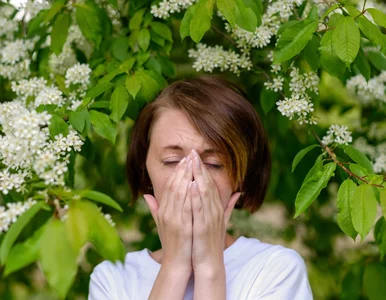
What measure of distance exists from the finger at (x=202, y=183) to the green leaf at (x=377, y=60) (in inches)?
46.5

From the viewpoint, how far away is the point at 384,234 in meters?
1.94

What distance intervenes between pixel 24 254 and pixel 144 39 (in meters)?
1.30

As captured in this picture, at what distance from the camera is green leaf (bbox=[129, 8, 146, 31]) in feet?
8.02

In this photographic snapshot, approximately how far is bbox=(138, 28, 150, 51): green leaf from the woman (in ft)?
0.74

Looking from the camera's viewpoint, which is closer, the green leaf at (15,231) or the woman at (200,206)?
the green leaf at (15,231)

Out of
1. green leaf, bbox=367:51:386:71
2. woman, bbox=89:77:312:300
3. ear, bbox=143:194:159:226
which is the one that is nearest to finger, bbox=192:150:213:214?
woman, bbox=89:77:312:300

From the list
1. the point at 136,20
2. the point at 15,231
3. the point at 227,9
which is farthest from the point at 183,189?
the point at 136,20

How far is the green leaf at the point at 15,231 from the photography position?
4.13ft

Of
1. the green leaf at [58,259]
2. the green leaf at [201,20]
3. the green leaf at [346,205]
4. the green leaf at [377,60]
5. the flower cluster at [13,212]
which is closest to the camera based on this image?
the green leaf at [58,259]

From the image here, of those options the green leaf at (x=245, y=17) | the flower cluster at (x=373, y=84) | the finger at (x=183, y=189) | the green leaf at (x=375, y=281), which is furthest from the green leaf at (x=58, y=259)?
the flower cluster at (x=373, y=84)

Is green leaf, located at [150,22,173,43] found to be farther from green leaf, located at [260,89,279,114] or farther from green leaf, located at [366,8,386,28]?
green leaf, located at [366,8,386,28]

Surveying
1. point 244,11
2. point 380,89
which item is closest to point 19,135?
point 244,11

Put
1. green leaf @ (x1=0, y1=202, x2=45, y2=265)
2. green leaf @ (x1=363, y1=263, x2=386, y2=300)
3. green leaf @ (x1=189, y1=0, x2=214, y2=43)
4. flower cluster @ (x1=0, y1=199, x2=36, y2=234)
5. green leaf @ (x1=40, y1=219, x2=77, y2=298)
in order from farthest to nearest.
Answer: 1. green leaf @ (x1=363, y1=263, x2=386, y2=300)
2. green leaf @ (x1=189, y1=0, x2=214, y2=43)
3. flower cluster @ (x1=0, y1=199, x2=36, y2=234)
4. green leaf @ (x1=0, y1=202, x2=45, y2=265)
5. green leaf @ (x1=40, y1=219, x2=77, y2=298)

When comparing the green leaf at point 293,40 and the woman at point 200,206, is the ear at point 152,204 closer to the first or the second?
the woman at point 200,206
